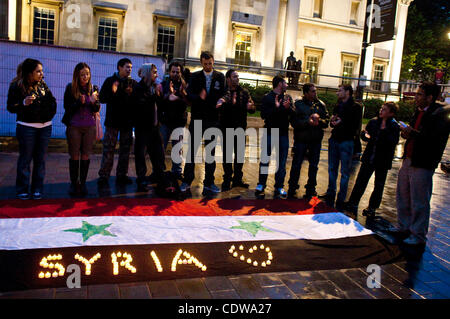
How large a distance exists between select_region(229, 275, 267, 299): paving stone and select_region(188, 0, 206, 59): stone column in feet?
71.5

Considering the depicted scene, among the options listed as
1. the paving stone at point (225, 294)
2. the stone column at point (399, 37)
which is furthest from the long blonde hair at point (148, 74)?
the stone column at point (399, 37)

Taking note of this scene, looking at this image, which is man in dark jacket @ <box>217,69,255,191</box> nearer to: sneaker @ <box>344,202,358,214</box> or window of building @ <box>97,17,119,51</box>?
sneaker @ <box>344,202,358,214</box>

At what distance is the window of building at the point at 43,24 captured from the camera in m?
23.5

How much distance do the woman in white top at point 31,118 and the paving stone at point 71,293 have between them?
2867mm

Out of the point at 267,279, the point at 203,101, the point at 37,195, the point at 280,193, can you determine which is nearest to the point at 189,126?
the point at 203,101

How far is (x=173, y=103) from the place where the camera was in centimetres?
708

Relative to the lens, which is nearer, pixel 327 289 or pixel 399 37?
pixel 327 289

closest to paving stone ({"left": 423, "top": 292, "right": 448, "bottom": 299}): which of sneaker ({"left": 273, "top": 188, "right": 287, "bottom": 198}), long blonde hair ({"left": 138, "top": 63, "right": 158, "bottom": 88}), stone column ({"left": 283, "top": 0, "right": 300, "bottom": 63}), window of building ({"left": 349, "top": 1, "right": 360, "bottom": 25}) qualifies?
sneaker ({"left": 273, "top": 188, "right": 287, "bottom": 198})

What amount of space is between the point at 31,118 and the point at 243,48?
22225 mm

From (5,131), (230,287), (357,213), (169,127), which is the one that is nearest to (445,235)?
(357,213)

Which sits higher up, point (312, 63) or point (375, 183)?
point (312, 63)

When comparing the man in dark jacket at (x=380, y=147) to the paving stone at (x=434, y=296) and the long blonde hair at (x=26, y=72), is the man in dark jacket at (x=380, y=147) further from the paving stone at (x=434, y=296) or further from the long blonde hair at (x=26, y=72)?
the long blonde hair at (x=26, y=72)

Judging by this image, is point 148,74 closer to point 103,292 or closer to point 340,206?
point 340,206

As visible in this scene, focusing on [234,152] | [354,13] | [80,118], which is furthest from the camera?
[354,13]
